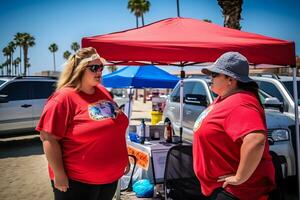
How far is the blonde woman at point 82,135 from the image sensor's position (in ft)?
7.64

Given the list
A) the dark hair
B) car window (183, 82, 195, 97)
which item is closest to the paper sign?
the dark hair

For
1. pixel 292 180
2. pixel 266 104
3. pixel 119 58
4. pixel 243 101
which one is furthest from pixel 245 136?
pixel 292 180

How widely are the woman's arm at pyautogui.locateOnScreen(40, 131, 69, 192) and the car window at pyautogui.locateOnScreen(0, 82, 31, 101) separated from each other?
8089 millimetres

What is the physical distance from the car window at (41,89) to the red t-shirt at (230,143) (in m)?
9.06

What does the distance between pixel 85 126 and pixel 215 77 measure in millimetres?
1052

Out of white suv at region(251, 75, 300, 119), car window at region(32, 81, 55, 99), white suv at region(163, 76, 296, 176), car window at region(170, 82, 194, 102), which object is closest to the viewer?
white suv at region(163, 76, 296, 176)

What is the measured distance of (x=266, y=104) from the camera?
5.78 metres

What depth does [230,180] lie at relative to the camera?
2.14m

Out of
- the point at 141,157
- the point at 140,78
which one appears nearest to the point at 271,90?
the point at 141,157

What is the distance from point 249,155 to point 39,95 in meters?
9.49

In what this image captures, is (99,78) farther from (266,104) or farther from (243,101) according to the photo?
(266,104)

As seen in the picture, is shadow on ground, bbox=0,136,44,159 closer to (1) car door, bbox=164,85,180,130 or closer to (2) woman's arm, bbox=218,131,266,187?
(1) car door, bbox=164,85,180,130

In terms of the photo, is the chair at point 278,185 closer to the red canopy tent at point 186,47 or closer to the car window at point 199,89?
the red canopy tent at point 186,47

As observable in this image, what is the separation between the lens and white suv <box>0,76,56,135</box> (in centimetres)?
945
